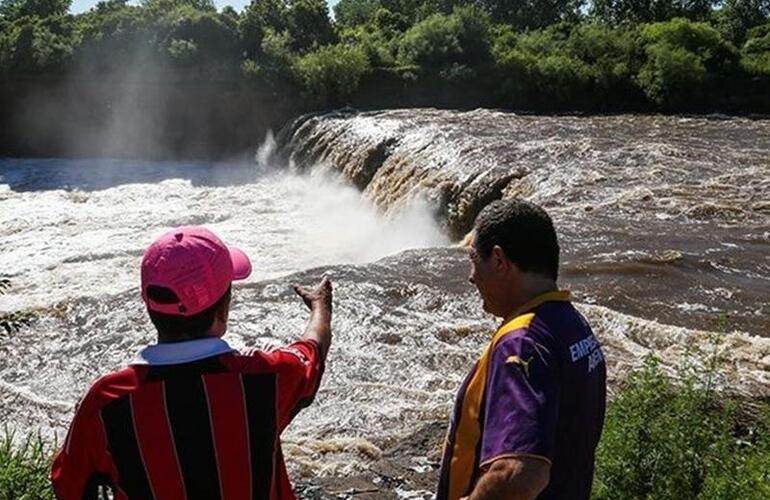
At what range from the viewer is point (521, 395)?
185 centimetres

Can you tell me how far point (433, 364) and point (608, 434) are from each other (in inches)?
125

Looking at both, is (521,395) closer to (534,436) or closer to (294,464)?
(534,436)

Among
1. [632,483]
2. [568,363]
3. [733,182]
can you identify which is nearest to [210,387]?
[568,363]

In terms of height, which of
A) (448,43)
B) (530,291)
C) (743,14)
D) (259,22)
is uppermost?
(743,14)

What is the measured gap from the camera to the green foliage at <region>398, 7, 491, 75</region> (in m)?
25.2

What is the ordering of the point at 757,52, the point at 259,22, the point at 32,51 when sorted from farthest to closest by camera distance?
1. the point at 259,22
2. the point at 757,52
3. the point at 32,51

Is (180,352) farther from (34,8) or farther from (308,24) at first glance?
(34,8)

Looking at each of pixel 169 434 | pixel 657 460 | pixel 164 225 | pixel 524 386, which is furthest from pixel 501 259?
pixel 164 225

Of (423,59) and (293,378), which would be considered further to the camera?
(423,59)

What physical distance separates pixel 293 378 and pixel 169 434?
0.32m

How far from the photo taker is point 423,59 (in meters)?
25.3

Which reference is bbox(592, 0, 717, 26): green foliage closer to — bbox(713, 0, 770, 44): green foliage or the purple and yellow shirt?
bbox(713, 0, 770, 44): green foliage

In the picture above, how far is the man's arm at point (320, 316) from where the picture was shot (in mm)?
2258

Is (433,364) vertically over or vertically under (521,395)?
under
